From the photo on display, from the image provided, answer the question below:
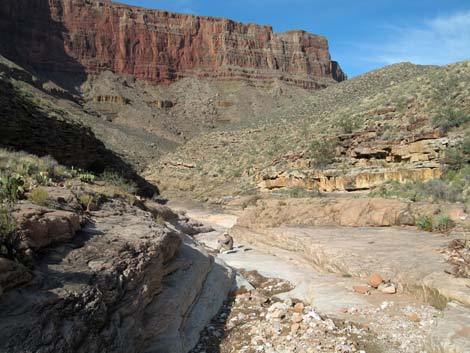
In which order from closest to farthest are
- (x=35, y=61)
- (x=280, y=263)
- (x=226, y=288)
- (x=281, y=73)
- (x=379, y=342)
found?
(x=379, y=342) < (x=226, y=288) < (x=280, y=263) < (x=35, y=61) < (x=281, y=73)

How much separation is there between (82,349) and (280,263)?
710cm

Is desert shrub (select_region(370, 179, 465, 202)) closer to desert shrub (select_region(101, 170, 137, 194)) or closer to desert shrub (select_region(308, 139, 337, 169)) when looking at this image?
desert shrub (select_region(308, 139, 337, 169))

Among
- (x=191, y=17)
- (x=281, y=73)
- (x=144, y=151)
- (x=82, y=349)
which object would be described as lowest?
(x=82, y=349)

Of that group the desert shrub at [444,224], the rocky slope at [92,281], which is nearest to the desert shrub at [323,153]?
the desert shrub at [444,224]

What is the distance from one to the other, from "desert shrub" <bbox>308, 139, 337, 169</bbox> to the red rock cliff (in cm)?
6278

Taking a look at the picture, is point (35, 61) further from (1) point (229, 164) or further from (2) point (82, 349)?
(2) point (82, 349)

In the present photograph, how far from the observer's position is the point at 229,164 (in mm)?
30812

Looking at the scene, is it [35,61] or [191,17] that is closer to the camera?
[35,61]

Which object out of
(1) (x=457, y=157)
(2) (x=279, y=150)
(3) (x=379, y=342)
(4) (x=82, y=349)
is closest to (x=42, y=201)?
(4) (x=82, y=349)

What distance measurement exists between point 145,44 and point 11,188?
276 ft

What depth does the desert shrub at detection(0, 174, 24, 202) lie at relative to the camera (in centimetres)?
507

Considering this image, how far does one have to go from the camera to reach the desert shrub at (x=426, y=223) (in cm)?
977

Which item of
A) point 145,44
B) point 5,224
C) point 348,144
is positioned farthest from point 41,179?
point 145,44

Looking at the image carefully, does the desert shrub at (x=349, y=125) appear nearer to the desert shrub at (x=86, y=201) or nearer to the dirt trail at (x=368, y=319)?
the dirt trail at (x=368, y=319)
